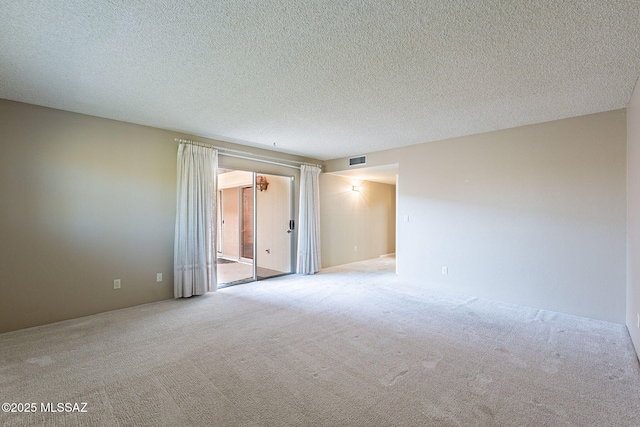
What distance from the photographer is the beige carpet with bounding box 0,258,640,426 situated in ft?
6.20

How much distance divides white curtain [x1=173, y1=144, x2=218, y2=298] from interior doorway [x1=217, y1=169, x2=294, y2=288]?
77cm

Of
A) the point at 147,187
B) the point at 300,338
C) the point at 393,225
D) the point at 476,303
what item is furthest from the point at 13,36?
the point at 393,225

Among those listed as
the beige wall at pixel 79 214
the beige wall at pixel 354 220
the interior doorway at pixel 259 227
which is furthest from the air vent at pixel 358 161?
the beige wall at pixel 79 214

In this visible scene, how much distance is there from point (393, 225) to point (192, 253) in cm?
614

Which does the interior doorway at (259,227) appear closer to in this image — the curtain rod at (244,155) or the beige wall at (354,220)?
the curtain rod at (244,155)

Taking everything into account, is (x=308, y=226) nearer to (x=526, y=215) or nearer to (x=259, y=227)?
(x=259, y=227)

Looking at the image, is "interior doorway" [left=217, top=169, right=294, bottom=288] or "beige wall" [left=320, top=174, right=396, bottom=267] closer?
"interior doorway" [left=217, top=169, right=294, bottom=288]

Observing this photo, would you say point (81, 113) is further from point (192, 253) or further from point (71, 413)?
point (71, 413)

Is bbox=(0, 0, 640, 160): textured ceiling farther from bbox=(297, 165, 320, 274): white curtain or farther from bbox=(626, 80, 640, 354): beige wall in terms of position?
bbox=(297, 165, 320, 274): white curtain

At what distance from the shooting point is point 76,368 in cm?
241

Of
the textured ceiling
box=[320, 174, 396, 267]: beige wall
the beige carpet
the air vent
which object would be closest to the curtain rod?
the textured ceiling

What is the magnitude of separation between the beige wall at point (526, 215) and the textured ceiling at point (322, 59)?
1.65 feet

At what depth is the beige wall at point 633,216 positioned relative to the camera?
2699 mm

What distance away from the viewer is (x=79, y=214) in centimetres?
363
